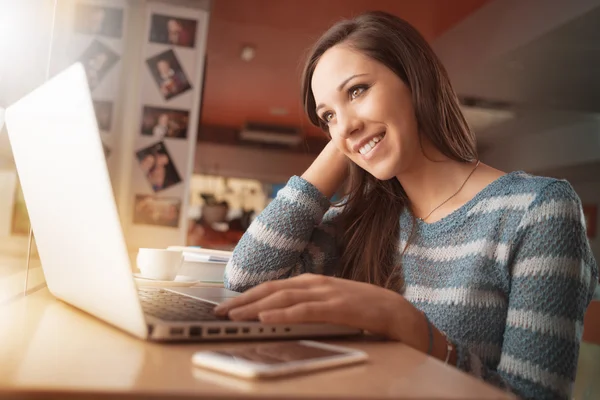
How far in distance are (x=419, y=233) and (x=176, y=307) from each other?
57cm

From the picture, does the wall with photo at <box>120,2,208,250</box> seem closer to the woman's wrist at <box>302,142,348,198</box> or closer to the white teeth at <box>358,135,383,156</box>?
the woman's wrist at <box>302,142,348,198</box>

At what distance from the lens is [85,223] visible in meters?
0.58

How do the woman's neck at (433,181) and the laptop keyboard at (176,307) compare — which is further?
the woman's neck at (433,181)

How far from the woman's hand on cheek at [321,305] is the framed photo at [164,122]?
2308mm

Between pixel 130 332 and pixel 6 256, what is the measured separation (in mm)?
436

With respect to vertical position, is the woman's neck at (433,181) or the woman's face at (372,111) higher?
the woman's face at (372,111)

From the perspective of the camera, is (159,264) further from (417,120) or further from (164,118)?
(164,118)

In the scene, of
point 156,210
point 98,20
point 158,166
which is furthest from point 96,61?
point 156,210

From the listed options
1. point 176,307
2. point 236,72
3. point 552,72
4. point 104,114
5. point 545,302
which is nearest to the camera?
point 176,307

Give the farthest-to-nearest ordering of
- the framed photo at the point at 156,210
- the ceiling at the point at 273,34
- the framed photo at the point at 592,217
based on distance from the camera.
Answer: the framed photo at the point at 592,217 < the ceiling at the point at 273,34 < the framed photo at the point at 156,210

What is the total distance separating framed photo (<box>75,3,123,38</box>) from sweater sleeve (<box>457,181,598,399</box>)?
2.19m

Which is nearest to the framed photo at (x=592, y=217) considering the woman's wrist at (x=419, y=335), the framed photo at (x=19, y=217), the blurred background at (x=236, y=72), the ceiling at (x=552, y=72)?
the blurred background at (x=236, y=72)

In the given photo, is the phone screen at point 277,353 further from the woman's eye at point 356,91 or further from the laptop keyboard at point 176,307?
the woman's eye at point 356,91

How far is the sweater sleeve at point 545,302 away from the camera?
78 cm
